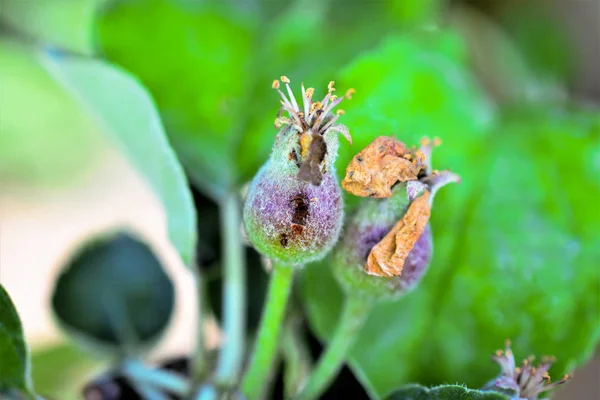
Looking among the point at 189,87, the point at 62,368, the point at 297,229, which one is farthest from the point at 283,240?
the point at 62,368

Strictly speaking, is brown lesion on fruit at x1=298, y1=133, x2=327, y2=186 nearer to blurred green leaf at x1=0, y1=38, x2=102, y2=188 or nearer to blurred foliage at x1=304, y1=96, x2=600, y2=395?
blurred foliage at x1=304, y1=96, x2=600, y2=395

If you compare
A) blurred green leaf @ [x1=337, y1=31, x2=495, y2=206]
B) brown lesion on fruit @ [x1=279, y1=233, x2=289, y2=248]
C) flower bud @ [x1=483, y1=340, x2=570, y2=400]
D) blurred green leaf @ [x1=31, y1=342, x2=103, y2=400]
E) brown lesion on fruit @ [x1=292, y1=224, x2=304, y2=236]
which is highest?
blurred green leaf @ [x1=337, y1=31, x2=495, y2=206]

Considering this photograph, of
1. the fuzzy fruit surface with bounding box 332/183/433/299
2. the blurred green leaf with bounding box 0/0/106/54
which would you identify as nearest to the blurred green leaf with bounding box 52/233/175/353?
the fuzzy fruit surface with bounding box 332/183/433/299

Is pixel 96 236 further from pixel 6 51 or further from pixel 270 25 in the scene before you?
pixel 6 51

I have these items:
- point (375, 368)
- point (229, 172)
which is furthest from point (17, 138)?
point (375, 368)

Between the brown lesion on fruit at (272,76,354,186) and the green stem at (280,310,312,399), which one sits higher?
the brown lesion on fruit at (272,76,354,186)

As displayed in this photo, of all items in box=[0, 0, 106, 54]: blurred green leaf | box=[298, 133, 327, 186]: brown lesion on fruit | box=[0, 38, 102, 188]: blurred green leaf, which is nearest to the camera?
box=[298, 133, 327, 186]: brown lesion on fruit

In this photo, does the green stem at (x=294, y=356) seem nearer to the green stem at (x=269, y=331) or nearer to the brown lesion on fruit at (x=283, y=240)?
the green stem at (x=269, y=331)
